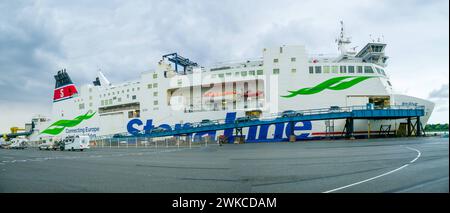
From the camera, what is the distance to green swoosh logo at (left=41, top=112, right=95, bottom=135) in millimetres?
41625

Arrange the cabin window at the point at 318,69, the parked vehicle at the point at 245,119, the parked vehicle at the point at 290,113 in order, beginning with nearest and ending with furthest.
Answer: the parked vehicle at the point at 290,113
the cabin window at the point at 318,69
the parked vehicle at the point at 245,119

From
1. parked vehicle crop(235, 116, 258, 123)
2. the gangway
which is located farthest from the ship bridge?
parked vehicle crop(235, 116, 258, 123)

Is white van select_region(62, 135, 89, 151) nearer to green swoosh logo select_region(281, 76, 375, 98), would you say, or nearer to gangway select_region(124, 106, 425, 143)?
gangway select_region(124, 106, 425, 143)

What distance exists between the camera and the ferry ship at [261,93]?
25922 mm

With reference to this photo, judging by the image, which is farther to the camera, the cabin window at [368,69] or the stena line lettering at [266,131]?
the cabin window at [368,69]

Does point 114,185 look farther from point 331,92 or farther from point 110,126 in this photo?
point 110,126

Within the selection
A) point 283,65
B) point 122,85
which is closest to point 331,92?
point 283,65

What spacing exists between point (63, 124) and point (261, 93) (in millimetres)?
35206

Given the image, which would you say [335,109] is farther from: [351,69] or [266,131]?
[266,131]

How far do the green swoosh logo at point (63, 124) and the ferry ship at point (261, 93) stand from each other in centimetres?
190

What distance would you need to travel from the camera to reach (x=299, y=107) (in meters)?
26.5

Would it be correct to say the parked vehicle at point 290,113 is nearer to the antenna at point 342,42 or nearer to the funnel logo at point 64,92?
the antenna at point 342,42

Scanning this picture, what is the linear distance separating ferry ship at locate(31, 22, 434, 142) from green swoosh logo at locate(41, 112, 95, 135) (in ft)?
6.22

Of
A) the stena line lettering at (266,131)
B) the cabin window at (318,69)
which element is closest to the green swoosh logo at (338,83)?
the cabin window at (318,69)
